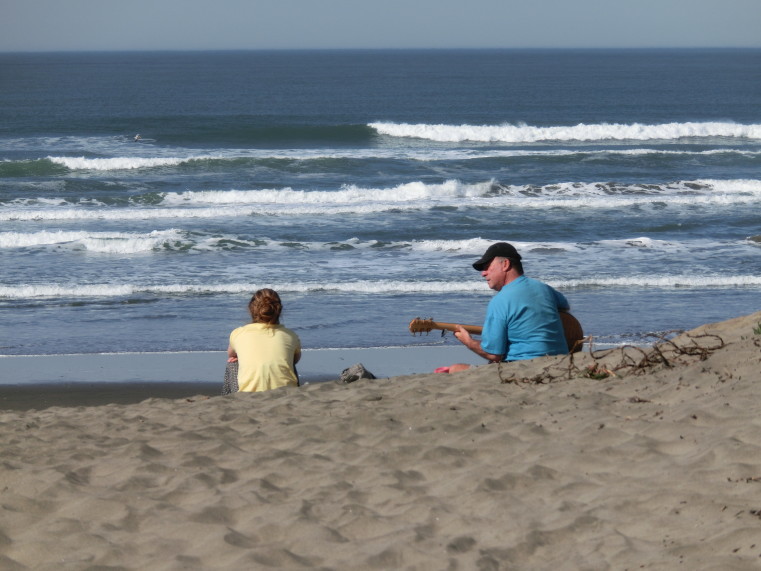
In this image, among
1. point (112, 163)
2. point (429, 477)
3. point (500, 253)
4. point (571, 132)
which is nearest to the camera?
point (429, 477)

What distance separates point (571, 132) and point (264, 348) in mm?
34857

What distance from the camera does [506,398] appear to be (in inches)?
220

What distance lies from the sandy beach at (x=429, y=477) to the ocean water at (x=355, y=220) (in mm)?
1317

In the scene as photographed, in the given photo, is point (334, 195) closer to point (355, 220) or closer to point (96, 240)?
point (355, 220)

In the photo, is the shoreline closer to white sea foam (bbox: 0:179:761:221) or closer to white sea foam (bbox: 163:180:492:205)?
white sea foam (bbox: 0:179:761:221)

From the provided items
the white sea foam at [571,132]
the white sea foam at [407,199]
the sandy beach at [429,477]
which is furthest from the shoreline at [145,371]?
the white sea foam at [571,132]

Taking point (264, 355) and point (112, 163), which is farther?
point (112, 163)

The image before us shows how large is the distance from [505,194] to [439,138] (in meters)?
14.9

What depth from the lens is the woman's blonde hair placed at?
6.48m

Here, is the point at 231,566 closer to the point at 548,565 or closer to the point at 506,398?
the point at 548,565

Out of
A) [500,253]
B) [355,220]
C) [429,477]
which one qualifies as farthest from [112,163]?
[429,477]

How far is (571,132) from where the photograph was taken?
1565 inches

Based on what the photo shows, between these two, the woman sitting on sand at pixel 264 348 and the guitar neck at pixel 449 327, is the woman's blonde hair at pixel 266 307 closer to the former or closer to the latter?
the woman sitting on sand at pixel 264 348

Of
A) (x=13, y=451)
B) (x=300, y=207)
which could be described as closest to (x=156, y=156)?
(x=300, y=207)
